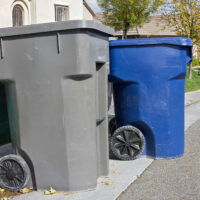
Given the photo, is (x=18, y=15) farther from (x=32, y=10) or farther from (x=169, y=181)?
(x=169, y=181)

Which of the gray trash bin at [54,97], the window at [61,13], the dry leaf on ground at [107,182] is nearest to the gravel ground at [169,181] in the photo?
the dry leaf on ground at [107,182]

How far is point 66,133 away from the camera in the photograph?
3.84 metres

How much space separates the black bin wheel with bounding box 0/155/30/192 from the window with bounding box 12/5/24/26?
1131 centimetres

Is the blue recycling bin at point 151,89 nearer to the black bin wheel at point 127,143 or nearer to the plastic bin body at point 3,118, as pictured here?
the black bin wheel at point 127,143

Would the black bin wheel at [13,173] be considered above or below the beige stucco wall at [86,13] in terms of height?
below

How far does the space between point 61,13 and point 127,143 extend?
13.4m

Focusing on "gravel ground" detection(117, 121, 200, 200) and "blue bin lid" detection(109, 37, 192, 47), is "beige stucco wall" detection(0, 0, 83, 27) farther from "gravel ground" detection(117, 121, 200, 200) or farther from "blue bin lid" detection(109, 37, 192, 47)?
"gravel ground" detection(117, 121, 200, 200)

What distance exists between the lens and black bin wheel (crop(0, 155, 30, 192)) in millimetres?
3955

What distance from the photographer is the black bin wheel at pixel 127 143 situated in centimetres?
507

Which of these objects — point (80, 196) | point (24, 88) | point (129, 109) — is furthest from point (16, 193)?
point (129, 109)

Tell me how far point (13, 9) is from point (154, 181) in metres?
11.7

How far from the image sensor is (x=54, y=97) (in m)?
3.81

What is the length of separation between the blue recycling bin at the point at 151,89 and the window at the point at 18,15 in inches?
406

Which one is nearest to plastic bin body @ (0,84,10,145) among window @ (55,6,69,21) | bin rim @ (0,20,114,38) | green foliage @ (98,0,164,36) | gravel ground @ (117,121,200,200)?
bin rim @ (0,20,114,38)
